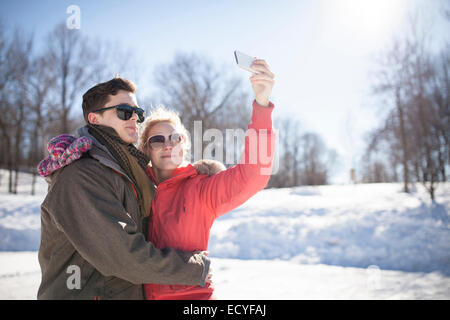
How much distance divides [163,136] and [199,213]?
2.25 ft

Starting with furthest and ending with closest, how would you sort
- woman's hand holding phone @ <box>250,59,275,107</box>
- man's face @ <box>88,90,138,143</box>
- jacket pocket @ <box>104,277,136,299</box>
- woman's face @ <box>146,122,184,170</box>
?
woman's face @ <box>146,122,184,170</box> < man's face @ <box>88,90,138,143</box> < woman's hand holding phone @ <box>250,59,275,107</box> < jacket pocket @ <box>104,277,136,299</box>

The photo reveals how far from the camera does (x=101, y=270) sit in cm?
149

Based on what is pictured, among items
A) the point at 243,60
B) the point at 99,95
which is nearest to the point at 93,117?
the point at 99,95

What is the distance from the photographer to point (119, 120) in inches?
74.9

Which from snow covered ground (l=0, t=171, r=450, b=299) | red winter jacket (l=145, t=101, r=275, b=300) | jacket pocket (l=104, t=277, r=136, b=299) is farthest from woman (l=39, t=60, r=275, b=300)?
snow covered ground (l=0, t=171, r=450, b=299)

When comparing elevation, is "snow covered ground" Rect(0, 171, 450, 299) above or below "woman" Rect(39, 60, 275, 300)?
below

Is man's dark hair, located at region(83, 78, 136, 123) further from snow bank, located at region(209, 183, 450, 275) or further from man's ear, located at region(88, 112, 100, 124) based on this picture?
snow bank, located at region(209, 183, 450, 275)

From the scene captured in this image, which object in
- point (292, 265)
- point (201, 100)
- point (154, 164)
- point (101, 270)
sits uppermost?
point (201, 100)

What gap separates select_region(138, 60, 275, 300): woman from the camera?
5.90ft

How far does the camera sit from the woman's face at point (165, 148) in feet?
7.31

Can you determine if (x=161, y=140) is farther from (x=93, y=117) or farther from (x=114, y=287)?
(x=114, y=287)

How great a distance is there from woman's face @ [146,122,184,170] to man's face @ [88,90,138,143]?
313mm
